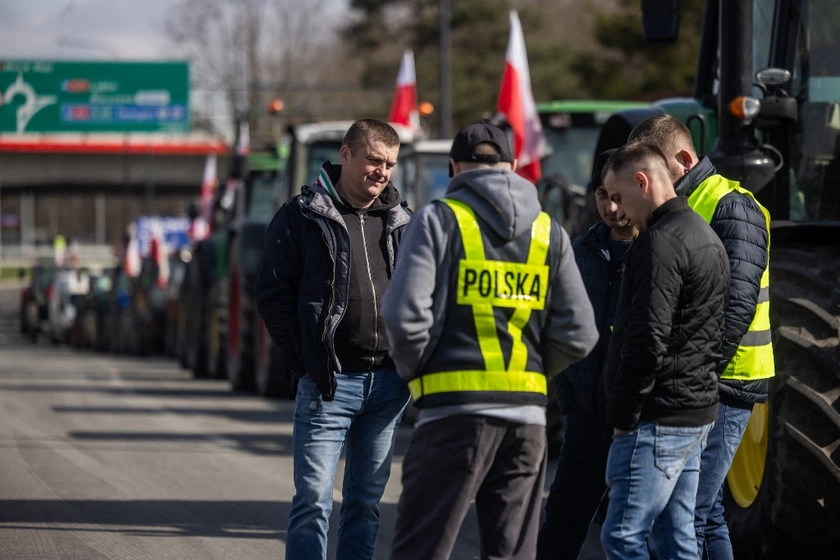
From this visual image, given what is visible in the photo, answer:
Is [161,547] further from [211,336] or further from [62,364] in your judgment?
[62,364]

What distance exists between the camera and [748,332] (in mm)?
5758

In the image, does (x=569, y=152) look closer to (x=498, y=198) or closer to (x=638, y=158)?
(x=638, y=158)

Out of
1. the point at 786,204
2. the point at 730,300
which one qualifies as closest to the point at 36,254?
the point at 786,204

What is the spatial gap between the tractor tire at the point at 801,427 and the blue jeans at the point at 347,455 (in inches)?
61.5

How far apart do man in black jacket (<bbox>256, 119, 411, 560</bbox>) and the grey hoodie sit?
0.99 metres

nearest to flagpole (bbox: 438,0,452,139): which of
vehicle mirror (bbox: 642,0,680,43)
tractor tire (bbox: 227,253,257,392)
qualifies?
tractor tire (bbox: 227,253,257,392)

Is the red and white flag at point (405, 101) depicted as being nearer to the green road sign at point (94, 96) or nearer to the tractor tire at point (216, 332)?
the tractor tire at point (216, 332)

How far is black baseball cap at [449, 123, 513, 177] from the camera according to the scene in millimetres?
4934

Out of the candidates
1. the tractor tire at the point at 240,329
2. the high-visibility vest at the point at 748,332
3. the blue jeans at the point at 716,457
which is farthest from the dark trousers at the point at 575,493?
the tractor tire at the point at 240,329

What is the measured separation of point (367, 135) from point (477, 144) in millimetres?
1057

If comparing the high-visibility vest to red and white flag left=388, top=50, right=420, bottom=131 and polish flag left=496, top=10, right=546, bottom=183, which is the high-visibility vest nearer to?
polish flag left=496, top=10, right=546, bottom=183

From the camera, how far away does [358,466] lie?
5973 mm

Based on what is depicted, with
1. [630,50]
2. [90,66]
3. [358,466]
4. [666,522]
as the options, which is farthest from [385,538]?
[90,66]

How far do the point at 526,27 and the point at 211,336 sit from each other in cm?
3111
